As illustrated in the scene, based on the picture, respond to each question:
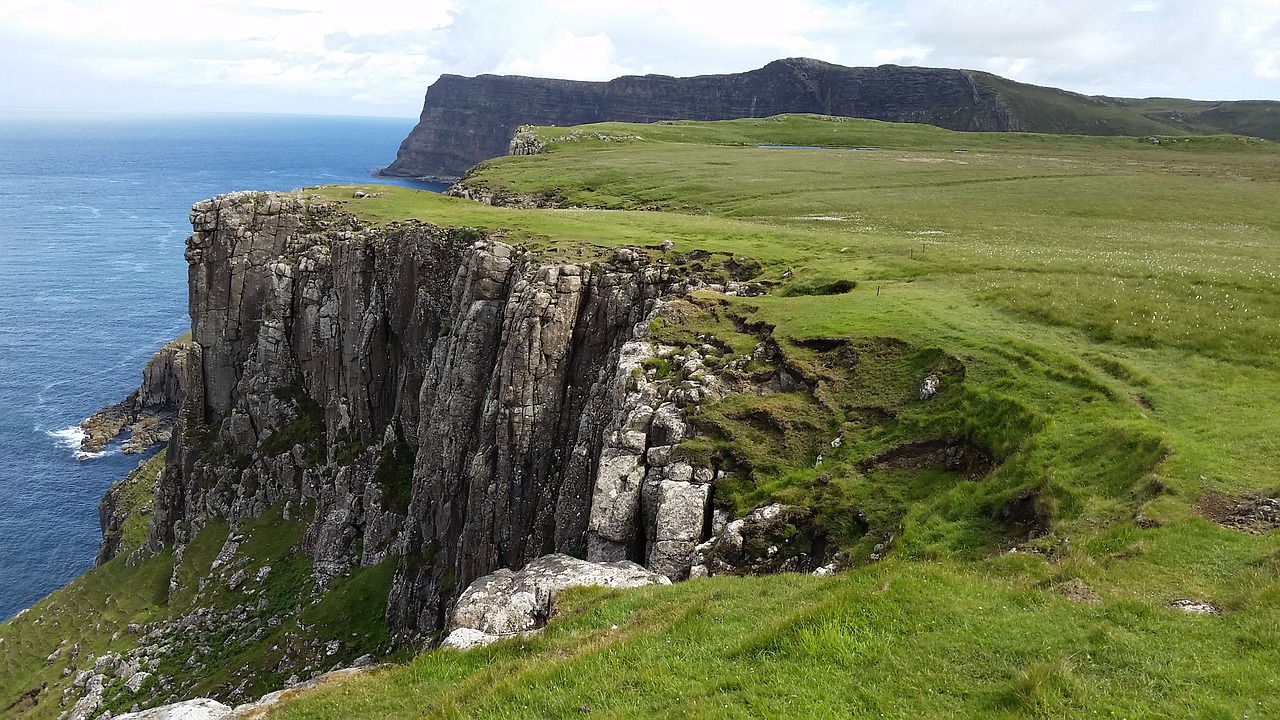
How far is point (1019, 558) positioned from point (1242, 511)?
5805mm

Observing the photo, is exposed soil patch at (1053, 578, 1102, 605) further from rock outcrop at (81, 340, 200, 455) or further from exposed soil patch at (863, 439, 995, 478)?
rock outcrop at (81, 340, 200, 455)

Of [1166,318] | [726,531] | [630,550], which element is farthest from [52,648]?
[1166,318]

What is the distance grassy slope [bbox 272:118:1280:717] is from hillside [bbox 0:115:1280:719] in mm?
110

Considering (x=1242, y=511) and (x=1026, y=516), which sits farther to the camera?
(x=1026, y=516)

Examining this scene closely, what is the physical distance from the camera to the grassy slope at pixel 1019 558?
43.5 feet

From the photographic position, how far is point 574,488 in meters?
36.2

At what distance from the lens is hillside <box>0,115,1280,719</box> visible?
48.3ft

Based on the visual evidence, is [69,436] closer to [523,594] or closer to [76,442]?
[76,442]

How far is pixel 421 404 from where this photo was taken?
54781 mm

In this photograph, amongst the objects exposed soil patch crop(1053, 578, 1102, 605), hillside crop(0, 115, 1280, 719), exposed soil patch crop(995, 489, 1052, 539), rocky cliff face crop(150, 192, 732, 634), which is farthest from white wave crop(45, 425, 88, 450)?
exposed soil patch crop(1053, 578, 1102, 605)

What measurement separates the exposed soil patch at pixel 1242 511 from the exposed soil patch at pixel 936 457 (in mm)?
6354

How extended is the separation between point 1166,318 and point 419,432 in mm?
46485

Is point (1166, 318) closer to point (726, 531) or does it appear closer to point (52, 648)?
point (726, 531)

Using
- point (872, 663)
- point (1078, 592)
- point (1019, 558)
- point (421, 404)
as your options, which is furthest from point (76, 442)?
point (1078, 592)
